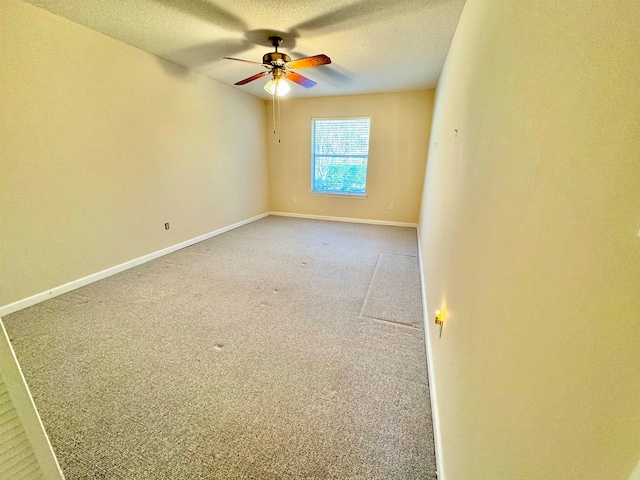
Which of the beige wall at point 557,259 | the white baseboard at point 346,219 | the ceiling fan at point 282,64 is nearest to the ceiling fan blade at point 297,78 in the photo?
the ceiling fan at point 282,64

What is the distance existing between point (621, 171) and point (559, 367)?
12.0 inches

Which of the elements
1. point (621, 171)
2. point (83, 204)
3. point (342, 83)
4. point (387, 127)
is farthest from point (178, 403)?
point (387, 127)

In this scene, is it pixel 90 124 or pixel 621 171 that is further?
pixel 90 124

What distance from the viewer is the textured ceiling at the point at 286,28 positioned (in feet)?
6.80

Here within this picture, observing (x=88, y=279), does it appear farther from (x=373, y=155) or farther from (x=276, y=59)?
(x=373, y=155)

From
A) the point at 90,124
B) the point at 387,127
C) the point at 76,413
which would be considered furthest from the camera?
the point at 387,127

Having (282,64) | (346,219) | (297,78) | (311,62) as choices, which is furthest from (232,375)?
(346,219)

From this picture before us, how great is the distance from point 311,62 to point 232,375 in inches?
104

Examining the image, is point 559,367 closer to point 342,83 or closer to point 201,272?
point 201,272

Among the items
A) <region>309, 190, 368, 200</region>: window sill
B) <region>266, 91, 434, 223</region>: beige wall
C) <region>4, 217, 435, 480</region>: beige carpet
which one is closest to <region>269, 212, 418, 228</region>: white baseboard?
<region>266, 91, 434, 223</region>: beige wall

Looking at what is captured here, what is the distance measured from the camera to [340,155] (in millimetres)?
5348

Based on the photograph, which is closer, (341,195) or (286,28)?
(286,28)

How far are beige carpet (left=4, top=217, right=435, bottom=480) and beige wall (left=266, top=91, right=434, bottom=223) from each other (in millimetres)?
2605

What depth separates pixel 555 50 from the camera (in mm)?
549
